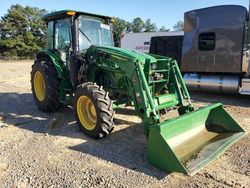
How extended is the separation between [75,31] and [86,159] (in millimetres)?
2856

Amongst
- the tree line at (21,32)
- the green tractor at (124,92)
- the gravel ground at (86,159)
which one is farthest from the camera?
the tree line at (21,32)

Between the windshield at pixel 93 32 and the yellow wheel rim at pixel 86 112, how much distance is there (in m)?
1.33

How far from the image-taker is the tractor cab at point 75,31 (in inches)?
236

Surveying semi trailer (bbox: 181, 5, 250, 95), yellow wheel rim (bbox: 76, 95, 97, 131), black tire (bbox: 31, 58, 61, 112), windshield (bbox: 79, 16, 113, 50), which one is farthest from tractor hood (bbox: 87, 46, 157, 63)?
semi trailer (bbox: 181, 5, 250, 95)

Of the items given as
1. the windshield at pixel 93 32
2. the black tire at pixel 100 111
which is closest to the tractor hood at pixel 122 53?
the windshield at pixel 93 32

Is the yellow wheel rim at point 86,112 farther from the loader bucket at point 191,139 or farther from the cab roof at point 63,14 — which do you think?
the cab roof at point 63,14

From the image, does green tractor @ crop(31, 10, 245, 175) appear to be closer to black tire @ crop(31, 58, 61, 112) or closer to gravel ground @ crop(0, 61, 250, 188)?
black tire @ crop(31, 58, 61, 112)

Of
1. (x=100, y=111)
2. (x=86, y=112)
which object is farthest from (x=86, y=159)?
(x=86, y=112)

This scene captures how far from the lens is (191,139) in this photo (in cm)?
459

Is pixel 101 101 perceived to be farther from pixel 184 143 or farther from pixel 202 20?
pixel 202 20

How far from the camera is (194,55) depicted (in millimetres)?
9555

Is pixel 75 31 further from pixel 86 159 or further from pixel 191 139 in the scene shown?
pixel 191 139

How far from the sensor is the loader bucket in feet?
12.2

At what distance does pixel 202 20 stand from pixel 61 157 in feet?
22.8
